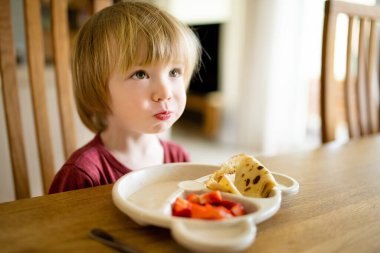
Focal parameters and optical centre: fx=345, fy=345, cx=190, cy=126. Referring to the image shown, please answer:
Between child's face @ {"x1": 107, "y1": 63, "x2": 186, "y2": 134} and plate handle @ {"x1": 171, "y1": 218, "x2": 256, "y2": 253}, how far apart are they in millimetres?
321

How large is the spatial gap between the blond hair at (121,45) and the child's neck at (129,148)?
7cm

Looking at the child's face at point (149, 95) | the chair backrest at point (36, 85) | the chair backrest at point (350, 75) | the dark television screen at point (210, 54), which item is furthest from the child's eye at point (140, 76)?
the dark television screen at point (210, 54)

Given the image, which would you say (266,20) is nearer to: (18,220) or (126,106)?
(126,106)

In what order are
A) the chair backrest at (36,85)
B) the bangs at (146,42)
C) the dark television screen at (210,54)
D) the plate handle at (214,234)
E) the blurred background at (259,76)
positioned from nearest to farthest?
the plate handle at (214,234)
the bangs at (146,42)
the chair backrest at (36,85)
the blurred background at (259,76)
the dark television screen at (210,54)

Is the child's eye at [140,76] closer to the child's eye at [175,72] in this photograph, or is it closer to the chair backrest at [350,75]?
the child's eye at [175,72]

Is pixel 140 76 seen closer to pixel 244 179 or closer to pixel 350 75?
pixel 244 179

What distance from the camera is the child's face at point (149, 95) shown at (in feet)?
2.18

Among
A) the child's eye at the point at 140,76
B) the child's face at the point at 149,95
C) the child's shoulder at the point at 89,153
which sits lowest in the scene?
the child's shoulder at the point at 89,153

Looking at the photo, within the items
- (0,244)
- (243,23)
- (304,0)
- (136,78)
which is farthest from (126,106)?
(243,23)

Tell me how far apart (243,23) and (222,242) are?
2.95 meters

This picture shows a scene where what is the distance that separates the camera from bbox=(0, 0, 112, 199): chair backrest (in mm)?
789

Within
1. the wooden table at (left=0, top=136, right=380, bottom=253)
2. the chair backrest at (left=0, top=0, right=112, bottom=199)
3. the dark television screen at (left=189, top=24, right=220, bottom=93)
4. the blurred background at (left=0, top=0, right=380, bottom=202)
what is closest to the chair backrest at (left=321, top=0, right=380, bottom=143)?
the wooden table at (left=0, top=136, right=380, bottom=253)

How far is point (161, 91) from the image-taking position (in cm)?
66

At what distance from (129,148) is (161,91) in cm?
21
